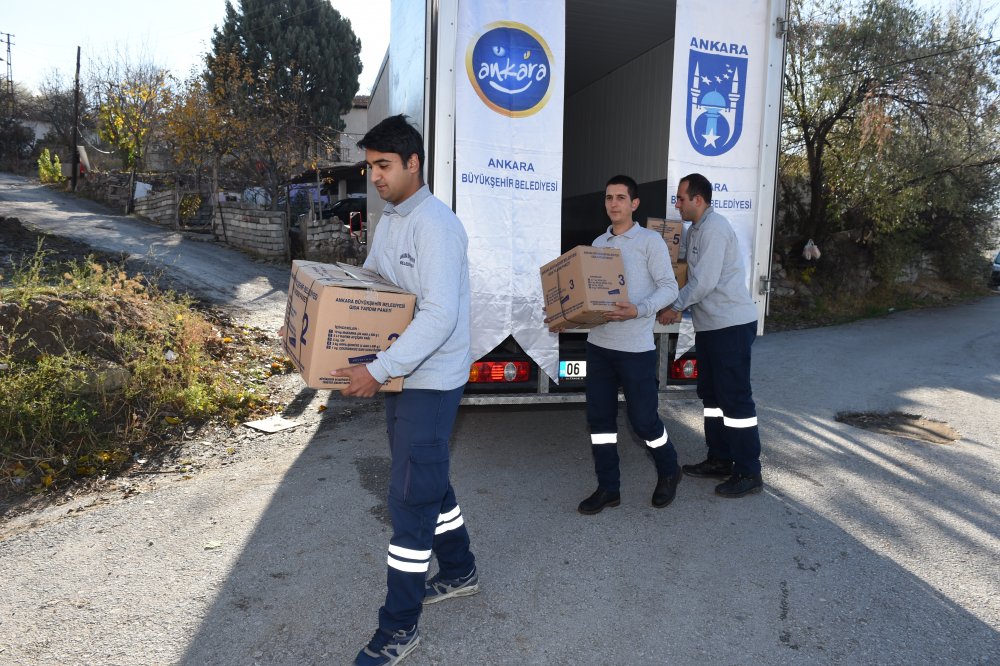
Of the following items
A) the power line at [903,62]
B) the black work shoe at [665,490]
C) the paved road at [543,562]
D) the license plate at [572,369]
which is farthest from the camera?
the power line at [903,62]

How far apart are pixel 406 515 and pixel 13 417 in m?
3.63

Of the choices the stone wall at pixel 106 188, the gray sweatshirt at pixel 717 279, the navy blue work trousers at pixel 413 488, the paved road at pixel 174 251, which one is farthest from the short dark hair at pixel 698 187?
the stone wall at pixel 106 188

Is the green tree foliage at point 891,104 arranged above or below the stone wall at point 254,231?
above

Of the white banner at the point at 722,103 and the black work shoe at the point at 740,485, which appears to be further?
the white banner at the point at 722,103

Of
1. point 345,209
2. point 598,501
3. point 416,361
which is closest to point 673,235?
point 598,501

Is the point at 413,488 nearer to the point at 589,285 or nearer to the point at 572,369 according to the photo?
the point at 589,285

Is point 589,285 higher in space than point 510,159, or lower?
lower

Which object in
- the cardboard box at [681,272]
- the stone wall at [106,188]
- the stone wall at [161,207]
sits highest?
the stone wall at [106,188]

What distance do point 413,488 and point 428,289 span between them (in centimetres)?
73

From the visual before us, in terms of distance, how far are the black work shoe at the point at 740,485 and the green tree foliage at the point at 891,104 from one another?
37.2 ft

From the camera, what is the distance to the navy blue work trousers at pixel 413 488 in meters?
2.54

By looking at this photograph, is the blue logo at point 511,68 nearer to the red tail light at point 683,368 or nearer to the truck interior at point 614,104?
the truck interior at point 614,104

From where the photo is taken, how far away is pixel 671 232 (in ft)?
15.5

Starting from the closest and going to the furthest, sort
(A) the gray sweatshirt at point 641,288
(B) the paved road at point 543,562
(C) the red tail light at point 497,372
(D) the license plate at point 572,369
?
(B) the paved road at point 543,562
(A) the gray sweatshirt at point 641,288
(C) the red tail light at point 497,372
(D) the license plate at point 572,369
